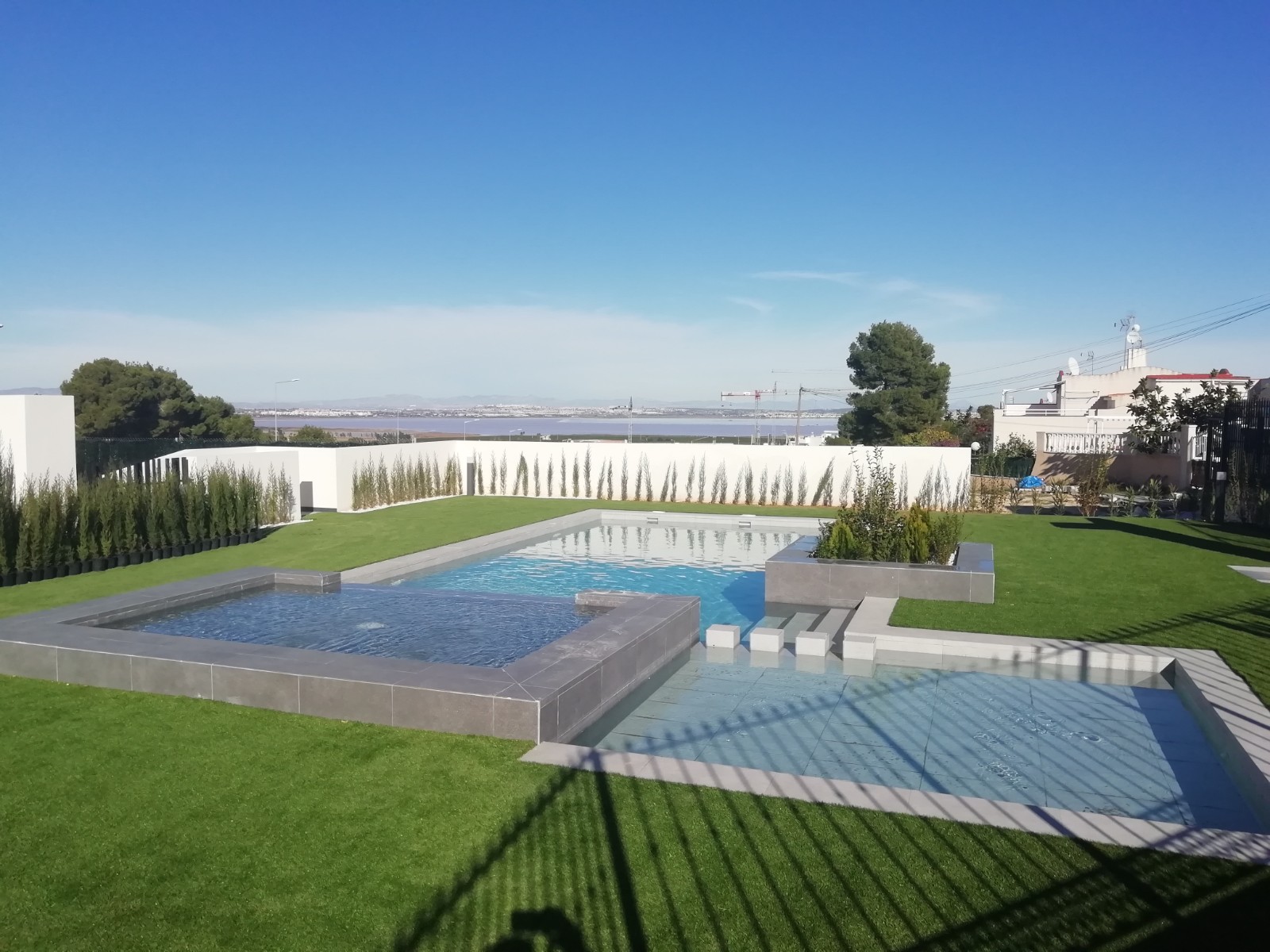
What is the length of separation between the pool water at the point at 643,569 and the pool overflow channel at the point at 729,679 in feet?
3.42

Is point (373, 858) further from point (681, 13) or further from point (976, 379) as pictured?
point (976, 379)

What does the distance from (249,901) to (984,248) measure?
22.7 meters

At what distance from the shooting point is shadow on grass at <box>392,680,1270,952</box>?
107 inches

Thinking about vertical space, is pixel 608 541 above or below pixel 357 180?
below

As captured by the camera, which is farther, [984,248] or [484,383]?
[484,383]

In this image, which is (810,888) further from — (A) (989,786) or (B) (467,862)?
(A) (989,786)

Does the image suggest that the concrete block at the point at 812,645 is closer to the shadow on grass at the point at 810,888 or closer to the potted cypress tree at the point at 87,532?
the shadow on grass at the point at 810,888

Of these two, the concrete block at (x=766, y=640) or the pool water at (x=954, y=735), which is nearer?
the pool water at (x=954, y=735)

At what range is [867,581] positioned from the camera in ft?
27.8

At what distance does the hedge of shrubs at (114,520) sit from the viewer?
9109mm

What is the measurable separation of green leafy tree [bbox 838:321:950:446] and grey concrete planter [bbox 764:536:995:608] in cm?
2604

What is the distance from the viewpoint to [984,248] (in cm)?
2188

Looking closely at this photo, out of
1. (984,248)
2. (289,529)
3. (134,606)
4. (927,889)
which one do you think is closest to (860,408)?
(984,248)

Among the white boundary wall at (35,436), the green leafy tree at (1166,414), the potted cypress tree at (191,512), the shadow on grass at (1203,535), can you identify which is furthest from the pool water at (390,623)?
the green leafy tree at (1166,414)
